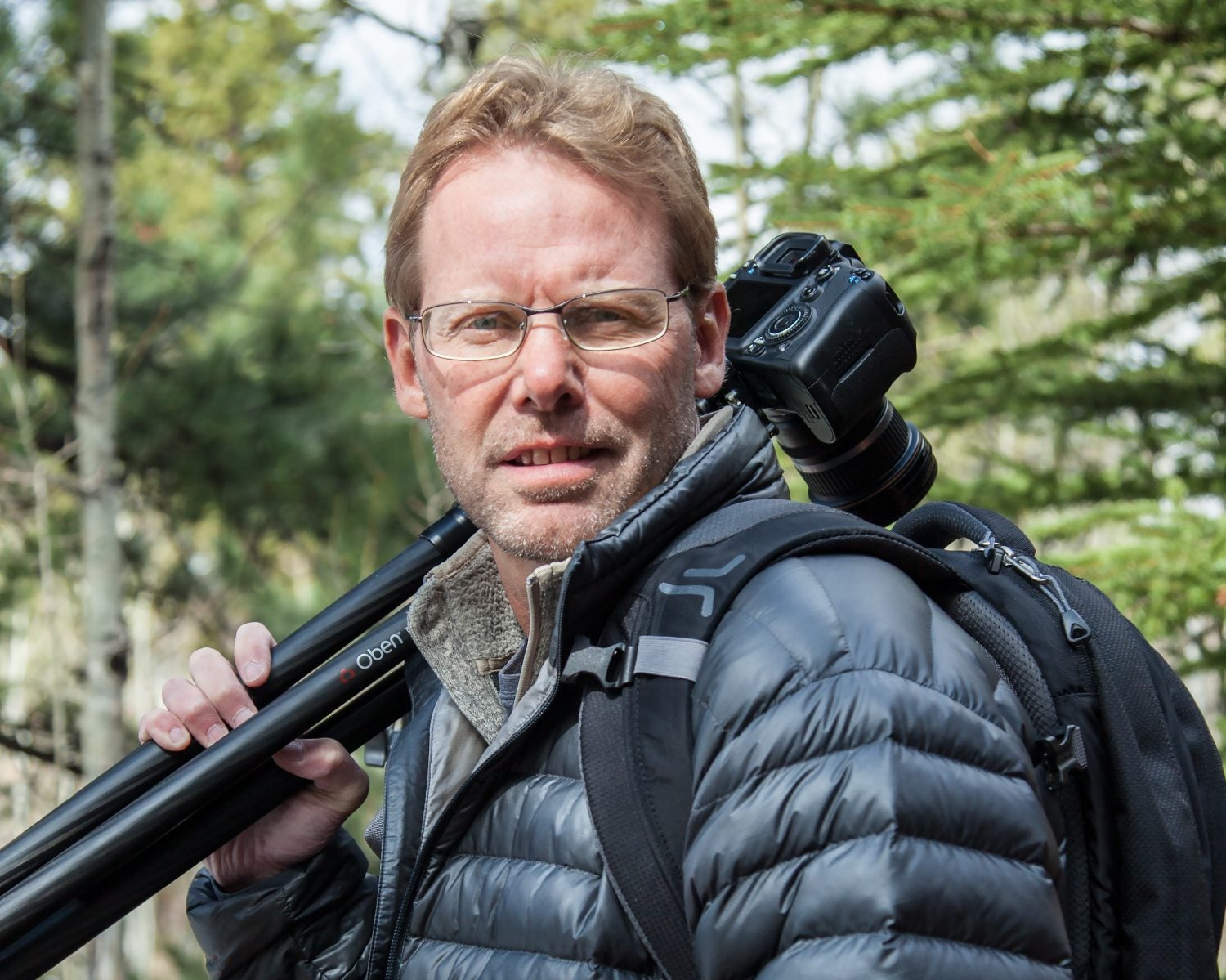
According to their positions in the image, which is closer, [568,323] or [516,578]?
[568,323]

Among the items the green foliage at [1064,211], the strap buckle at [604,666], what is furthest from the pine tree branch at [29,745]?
the strap buckle at [604,666]

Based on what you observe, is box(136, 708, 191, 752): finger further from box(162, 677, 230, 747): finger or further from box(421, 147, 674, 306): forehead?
box(421, 147, 674, 306): forehead

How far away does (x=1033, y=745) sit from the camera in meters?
1.31

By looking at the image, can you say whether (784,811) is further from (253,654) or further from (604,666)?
(253,654)

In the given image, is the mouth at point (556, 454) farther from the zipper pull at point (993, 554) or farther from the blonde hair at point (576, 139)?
the zipper pull at point (993, 554)

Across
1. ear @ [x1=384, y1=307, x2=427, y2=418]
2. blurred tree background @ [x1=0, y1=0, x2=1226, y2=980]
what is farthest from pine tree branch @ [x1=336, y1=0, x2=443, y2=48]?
ear @ [x1=384, y1=307, x2=427, y2=418]

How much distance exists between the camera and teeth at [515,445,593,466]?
1679 millimetres

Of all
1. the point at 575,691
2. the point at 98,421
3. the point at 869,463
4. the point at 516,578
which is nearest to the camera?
the point at 575,691

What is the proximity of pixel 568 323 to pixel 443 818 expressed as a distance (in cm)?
65

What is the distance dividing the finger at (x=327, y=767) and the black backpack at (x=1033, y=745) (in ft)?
2.20

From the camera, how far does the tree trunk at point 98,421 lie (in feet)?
21.9

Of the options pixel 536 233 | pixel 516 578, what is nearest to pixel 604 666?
pixel 516 578

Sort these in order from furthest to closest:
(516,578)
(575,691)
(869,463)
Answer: (869,463) → (516,578) → (575,691)

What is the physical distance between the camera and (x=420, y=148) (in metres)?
1.84
